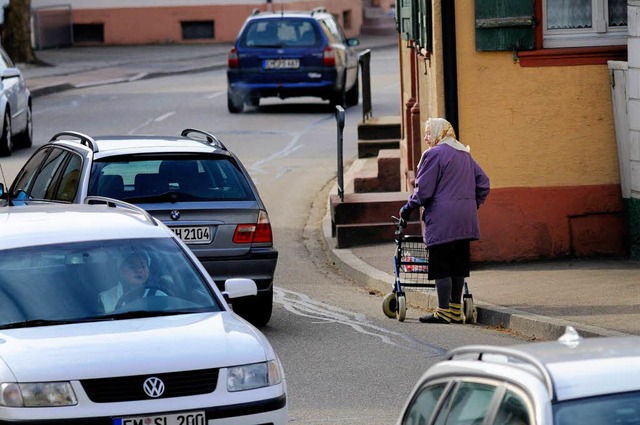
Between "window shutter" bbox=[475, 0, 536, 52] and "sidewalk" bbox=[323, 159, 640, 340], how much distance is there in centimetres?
201

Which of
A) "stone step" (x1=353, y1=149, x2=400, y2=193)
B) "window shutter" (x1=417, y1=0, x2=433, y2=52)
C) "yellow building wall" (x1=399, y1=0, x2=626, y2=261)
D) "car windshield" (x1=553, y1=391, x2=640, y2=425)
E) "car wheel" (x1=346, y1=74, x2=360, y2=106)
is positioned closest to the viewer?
"car windshield" (x1=553, y1=391, x2=640, y2=425)

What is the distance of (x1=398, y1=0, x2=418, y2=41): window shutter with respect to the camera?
16641 millimetres

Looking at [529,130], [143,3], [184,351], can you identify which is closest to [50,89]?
[143,3]

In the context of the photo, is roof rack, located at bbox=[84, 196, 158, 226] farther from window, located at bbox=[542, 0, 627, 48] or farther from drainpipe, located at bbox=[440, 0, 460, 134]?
window, located at bbox=[542, 0, 627, 48]

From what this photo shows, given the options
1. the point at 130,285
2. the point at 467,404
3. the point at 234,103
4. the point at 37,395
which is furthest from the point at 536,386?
the point at 234,103

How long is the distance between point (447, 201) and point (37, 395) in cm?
538

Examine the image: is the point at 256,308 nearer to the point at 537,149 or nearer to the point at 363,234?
the point at 537,149

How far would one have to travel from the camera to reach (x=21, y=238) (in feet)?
26.3

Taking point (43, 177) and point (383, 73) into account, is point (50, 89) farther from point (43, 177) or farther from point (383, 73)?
point (43, 177)

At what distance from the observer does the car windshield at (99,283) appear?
7652 millimetres

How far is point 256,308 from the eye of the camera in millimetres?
11648

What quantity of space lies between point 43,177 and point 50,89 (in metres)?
22.5

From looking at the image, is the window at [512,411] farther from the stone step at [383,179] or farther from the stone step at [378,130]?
the stone step at [378,130]

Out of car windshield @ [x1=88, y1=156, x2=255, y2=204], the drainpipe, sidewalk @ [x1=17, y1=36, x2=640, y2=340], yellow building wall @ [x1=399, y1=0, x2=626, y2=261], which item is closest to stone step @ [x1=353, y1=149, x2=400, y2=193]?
sidewalk @ [x1=17, y1=36, x2=640, y2=340]
